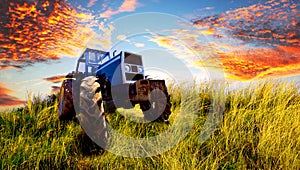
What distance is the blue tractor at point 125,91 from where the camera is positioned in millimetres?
5398

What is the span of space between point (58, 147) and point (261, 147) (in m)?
3.50

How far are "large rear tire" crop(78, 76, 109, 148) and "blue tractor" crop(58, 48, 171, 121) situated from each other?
2.28 ft

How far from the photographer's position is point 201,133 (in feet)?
16.4

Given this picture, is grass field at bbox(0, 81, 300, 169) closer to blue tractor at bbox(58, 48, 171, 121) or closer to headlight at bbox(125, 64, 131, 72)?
blue tractor at bbox(58, 48, 171, 121)

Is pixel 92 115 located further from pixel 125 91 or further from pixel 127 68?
pixel 127 68

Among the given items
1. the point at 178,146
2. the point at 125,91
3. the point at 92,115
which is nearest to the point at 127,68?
the point at 125,91

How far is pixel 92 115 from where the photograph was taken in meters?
4.32

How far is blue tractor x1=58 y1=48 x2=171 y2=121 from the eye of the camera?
5.40 m

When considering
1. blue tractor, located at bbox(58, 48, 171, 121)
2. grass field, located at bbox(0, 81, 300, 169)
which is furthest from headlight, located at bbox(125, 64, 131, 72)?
grass field, located at bbox(0, 81, 300, 169)

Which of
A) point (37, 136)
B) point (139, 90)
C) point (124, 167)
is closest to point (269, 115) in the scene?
point (139, 90)

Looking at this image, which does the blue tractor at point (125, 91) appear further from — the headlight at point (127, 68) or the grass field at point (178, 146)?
the grass field at point (178, 146)

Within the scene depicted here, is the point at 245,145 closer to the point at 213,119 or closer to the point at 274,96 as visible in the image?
the point at 213,119

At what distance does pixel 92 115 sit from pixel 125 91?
153cm

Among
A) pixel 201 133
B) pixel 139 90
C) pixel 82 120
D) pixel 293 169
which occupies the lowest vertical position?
pixel 293 169
